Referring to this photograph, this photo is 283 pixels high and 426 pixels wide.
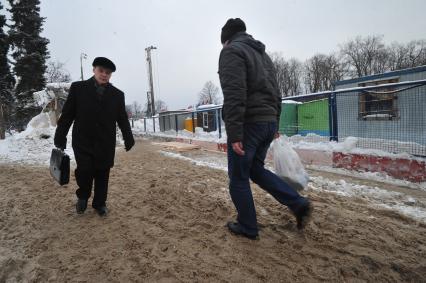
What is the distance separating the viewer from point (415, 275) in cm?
214

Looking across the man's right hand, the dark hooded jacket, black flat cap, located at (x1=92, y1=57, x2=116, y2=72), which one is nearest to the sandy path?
the man's right hand

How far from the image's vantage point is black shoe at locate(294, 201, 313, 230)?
2656 mm

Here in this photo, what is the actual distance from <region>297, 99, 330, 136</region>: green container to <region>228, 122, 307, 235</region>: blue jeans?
16.5 ft

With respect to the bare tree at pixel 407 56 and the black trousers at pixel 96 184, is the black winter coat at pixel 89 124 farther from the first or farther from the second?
the bare tree at pixel 407 56

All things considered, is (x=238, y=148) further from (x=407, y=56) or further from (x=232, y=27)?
(x=407, y=56)

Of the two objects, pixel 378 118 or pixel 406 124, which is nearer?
pixel 406 124

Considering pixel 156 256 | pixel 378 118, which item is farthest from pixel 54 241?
pixel 378 118

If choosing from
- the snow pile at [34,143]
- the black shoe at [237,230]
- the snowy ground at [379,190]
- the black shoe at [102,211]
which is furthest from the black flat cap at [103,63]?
the snow pile at [34,143]

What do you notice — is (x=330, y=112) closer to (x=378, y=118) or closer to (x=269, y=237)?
(x=378, y=118)

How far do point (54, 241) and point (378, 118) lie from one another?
7082 mm

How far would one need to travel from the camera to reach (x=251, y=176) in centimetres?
276

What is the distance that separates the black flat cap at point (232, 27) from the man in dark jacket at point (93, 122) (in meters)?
1.34

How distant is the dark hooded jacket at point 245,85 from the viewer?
240 centimetres

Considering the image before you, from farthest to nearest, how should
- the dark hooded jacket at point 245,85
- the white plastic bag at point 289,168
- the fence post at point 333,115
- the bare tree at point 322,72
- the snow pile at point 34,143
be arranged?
the bare tree at point 322,72, the snow pile at point 34,143, the fence post at point 333,115, the white plastic bag at point 289,168, the dark hooded jacket at point 245,85
